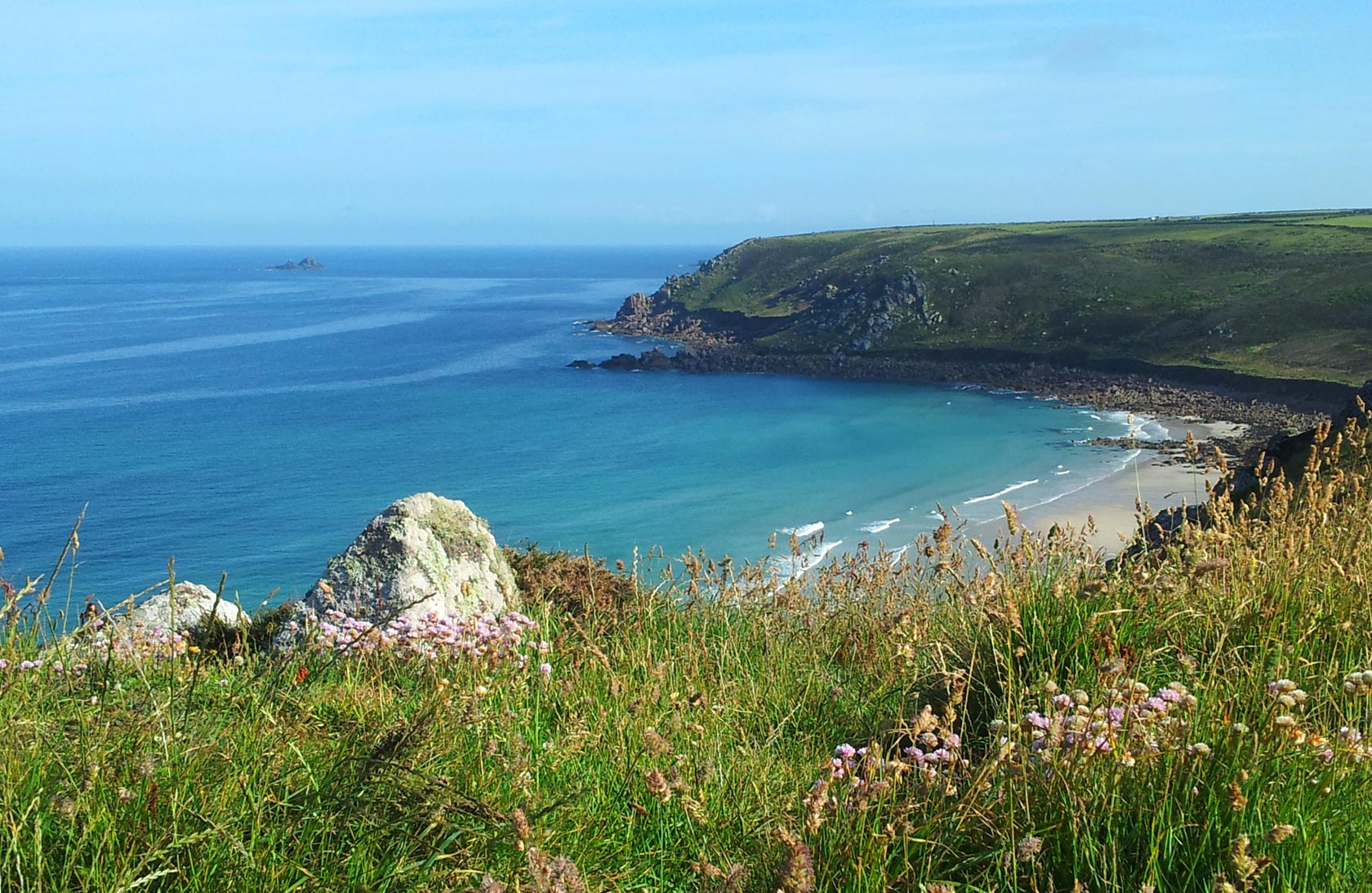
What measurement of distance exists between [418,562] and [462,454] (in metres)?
57.8

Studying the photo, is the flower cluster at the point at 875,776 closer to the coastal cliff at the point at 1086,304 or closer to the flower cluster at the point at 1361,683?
the flower cluster at the point at 1361,683

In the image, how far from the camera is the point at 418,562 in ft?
35.2

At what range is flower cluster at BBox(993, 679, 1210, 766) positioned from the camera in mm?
3111

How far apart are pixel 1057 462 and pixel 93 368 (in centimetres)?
8731

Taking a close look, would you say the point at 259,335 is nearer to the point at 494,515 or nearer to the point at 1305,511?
the point at 494,515

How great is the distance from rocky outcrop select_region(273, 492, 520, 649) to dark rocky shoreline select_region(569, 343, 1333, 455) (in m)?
51.6

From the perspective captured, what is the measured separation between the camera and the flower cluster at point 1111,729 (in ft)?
10.2

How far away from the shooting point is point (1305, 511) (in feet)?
20.3

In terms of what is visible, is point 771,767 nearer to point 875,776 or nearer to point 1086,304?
point 875,776

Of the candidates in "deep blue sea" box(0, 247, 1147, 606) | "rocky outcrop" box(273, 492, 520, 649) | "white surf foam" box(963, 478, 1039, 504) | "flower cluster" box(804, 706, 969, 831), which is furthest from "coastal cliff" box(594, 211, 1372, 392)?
"flower cluster" box(804, 706, 969, 831)

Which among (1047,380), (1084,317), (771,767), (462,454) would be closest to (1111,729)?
(771,767)

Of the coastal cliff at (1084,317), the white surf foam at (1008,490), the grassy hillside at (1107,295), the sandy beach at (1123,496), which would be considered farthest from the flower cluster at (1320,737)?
the grassy hillside at (1107,295)

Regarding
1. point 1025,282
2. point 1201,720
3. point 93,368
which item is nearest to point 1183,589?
point 1201,720

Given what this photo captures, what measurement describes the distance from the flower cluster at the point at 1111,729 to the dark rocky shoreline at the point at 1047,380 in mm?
56242
